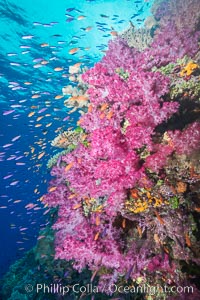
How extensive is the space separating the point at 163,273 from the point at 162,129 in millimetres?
3265

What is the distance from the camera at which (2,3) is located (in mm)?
15211

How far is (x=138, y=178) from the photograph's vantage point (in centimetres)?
434

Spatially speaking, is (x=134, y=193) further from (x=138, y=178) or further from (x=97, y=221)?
(x=97, y=221)

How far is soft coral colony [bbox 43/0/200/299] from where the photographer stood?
14.2ft

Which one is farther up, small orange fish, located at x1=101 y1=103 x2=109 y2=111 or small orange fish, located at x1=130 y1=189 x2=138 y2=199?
small orange fish, located at x1=101 y1=103 x2=109 y2=111

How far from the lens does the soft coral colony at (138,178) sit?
434 centimetres

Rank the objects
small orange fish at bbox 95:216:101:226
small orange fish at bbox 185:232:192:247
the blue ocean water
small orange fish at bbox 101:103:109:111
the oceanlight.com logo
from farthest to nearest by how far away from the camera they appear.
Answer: the blue ocean water, small orange fish at bbox 95:216:101:226, small orange fish at bbox 101:103:109:111, the oceanlight.com logo, small orange fish at bbox 185:232:192:247

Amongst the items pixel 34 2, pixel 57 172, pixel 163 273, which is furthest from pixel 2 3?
pixel 163 273

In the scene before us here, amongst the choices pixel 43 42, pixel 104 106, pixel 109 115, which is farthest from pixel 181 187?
pixel 43 42

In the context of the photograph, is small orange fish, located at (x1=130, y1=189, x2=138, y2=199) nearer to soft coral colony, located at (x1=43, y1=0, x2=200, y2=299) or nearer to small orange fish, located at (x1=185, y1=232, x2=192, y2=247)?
soft coral colony, located at (x1=43, y1=0, x2=200, y2=299)

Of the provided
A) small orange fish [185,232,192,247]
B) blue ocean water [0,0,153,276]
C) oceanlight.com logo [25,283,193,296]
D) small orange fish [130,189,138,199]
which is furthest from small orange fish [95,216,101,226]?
blue ocean water [0,0,153,276]

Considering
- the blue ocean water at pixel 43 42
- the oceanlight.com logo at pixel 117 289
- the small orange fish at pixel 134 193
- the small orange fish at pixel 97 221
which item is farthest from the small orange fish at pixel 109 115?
the blue ocean water at pixel 43 42

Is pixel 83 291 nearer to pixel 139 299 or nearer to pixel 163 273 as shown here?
pixel 139 299

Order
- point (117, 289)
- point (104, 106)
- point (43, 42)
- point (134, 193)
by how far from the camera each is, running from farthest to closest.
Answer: point (43, 42)
point (117, 289)
point (104, 106)
point (134, 193)
